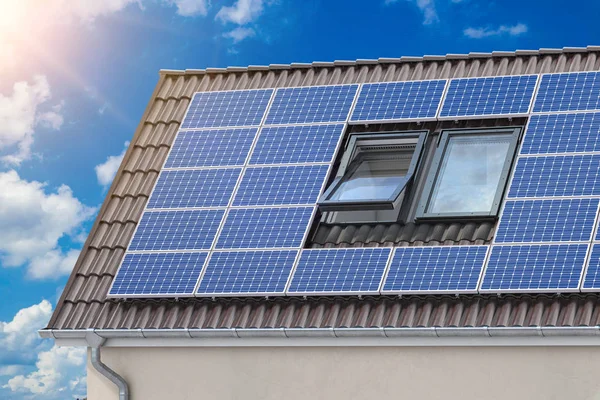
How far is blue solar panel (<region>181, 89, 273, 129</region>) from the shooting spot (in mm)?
16859

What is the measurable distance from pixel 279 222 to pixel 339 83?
125 inches

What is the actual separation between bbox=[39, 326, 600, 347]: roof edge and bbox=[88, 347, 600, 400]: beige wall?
0.12 meters

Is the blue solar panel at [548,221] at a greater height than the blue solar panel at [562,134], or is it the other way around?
the blue solar panel at [562,134]

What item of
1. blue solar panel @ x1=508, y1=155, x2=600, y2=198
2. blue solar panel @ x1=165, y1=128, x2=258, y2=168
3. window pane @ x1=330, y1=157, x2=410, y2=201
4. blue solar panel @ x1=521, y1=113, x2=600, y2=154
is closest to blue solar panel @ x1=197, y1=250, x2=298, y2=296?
window pane @ x1=330, y1=157, x2=410, y2=201

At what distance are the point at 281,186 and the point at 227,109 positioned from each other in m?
2.32

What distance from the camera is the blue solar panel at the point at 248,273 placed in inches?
557

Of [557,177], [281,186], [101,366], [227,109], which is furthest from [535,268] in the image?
[227,109]

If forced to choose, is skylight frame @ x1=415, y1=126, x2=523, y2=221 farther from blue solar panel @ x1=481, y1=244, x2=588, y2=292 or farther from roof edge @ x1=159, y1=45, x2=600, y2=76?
roof edge @ x1=159, y1=45, x2=600, y2=76

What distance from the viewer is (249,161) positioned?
16.1 metres

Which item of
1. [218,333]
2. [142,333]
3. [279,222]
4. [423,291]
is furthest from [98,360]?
[423,291]

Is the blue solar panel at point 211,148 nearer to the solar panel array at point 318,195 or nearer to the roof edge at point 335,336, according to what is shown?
the solar panel array at point 318,195

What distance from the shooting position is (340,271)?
550 inches

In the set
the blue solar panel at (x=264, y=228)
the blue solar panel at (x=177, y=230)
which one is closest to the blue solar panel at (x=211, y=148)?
the blue solar panel at (x=177, y=230)

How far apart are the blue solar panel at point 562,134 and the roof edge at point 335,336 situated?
307cm
